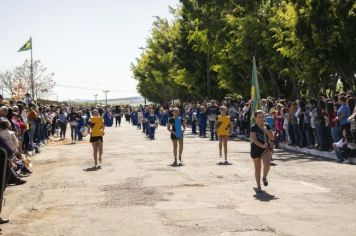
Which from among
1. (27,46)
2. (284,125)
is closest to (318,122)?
(284,125)

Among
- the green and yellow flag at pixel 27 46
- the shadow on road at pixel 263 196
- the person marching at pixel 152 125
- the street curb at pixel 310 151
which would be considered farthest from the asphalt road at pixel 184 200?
the green and yellow flag at pixel 27 46

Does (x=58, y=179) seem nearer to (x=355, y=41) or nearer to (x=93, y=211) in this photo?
(x=93, y=211)

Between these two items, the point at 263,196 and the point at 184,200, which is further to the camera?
the point at 263,196

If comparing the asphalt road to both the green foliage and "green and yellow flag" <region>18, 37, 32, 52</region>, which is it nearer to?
the green foliage

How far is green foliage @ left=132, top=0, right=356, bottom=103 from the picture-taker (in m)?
19.9

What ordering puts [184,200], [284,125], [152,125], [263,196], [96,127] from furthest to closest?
[152,125] → [284,125] → [96,127] → [263,196] → [184,200]

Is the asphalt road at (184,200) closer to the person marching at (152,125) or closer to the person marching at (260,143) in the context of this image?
the person marching at (260,143)

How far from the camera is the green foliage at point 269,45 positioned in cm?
1992

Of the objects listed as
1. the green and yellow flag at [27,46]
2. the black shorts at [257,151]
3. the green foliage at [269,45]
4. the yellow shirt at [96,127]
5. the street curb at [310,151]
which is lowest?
the street curb at [310,151]

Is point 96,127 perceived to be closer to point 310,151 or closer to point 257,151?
point 257,151

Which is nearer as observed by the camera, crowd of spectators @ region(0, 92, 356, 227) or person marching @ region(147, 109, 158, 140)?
crowd of spectators @ region(0, 92, 356, 227)

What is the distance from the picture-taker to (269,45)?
27.8 m

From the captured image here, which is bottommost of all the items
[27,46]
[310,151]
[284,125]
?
[310,151]

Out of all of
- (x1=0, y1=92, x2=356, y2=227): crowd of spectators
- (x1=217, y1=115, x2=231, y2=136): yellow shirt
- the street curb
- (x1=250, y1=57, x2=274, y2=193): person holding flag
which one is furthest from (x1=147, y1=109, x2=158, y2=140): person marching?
(x1=250, y1=57, x2=274, y2=193): person holding flag
